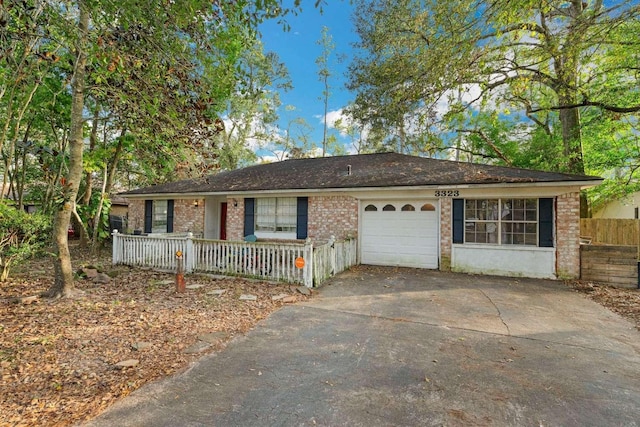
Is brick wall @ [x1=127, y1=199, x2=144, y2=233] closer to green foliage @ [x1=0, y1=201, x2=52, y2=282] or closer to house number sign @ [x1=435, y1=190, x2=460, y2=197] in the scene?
green foliage @ [x1=0, y1=201, x2=52, y2=282]

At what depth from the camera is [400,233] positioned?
9727 millimetres

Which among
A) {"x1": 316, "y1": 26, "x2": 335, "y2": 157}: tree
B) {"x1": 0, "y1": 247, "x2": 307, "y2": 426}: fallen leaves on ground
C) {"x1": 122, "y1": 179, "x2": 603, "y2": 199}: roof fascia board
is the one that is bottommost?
{"x1": 0, "y1": 247, "x2": 307, "y2": 426}: fallen leaves on ground

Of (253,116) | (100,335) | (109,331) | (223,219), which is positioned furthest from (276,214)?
(253,116)

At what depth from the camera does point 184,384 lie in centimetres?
306

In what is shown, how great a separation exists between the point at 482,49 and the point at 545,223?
4848 millimetres

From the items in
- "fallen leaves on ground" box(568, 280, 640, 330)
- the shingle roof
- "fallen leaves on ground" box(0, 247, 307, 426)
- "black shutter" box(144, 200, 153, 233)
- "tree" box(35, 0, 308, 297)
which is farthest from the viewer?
"black shutter" box(144, 200, 153, 233)

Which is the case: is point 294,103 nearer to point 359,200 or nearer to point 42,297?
point 359,200

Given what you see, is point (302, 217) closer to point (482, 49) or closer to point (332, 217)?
point (332, 217)

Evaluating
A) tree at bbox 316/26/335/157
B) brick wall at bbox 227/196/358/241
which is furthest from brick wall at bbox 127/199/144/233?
tree at bbox 316/26/335/157

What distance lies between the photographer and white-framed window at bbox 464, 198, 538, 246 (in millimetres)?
8344

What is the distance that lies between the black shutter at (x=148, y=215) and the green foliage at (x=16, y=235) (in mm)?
6642

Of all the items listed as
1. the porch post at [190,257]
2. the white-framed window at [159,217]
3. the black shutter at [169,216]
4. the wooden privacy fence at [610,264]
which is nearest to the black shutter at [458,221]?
the wooden privacy fence at [610,264]

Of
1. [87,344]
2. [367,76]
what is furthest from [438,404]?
[367,76]

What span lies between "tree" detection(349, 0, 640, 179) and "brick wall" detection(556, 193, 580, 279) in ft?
9.90
